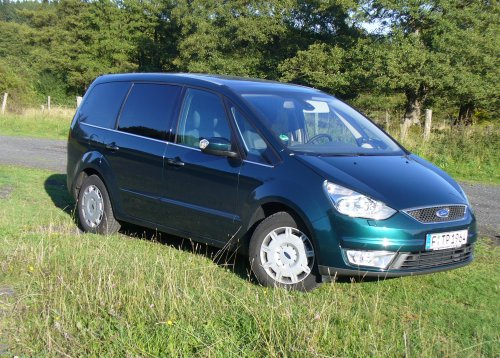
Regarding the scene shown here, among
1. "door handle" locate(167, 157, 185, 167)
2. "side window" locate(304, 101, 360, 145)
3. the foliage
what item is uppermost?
→ the foliage

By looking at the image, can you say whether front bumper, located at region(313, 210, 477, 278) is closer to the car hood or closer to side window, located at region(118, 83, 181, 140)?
the car hood

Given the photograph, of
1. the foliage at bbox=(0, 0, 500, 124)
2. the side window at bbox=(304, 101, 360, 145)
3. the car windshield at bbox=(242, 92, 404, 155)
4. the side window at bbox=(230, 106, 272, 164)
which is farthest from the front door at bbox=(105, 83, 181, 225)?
the foliage at bbox=(0, 0, 500, 124)

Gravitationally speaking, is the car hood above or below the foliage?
below

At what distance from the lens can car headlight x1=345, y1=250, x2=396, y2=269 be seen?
4.50 metres

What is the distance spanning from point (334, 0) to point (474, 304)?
128 feet

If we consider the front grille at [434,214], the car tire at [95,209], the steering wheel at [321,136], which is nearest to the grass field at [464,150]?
the steering wheel at [321,136]

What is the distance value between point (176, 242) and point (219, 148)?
1692 mm

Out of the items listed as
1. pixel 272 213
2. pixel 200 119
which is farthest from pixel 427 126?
pixel 272 213

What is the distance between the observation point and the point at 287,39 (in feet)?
157

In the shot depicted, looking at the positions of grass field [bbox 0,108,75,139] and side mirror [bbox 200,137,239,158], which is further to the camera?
grass field [bbox 0,108,75,139]

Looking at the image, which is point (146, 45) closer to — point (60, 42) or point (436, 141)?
point (60, 42)

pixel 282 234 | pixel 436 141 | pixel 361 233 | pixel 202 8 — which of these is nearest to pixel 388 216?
pixel 361 233

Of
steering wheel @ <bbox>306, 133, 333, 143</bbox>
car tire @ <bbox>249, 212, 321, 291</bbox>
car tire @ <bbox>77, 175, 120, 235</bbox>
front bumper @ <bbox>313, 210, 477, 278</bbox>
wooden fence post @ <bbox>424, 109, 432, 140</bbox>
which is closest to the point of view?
front bumper @ <bbox>313, 210, 477, 278</bbox>

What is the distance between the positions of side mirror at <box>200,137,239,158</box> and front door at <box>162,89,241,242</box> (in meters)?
0.06
